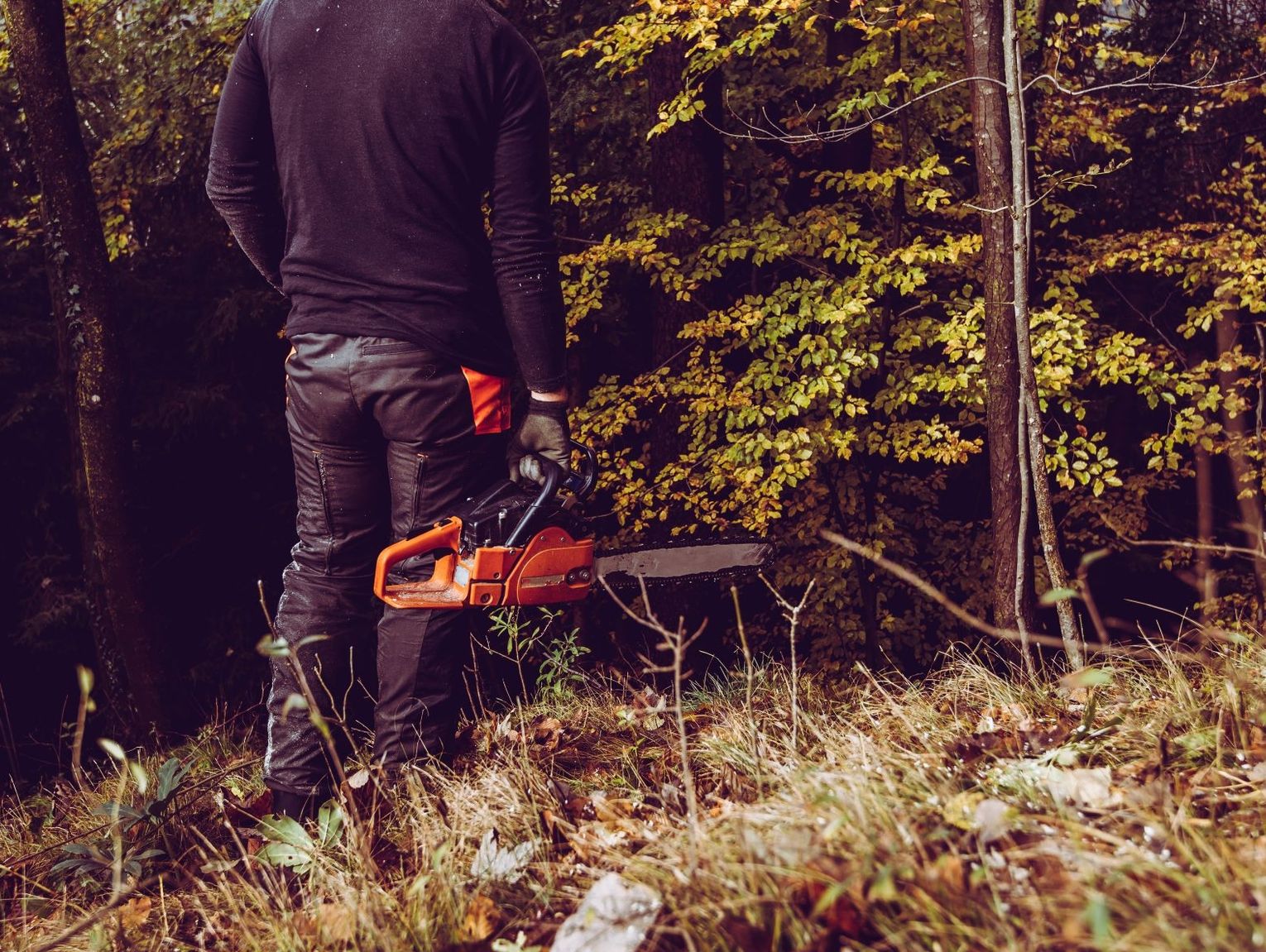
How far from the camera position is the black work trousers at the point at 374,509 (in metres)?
2.45

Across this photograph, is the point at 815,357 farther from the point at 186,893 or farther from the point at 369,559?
the point at 186,893

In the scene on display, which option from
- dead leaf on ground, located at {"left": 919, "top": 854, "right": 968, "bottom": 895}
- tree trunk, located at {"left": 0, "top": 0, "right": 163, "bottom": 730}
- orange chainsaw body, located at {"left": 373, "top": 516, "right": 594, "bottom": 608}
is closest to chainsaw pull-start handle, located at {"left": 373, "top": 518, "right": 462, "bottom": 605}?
orange chainsaw body, located at {"left": 373, "top": 516, "right": 594, "bottom": 608}

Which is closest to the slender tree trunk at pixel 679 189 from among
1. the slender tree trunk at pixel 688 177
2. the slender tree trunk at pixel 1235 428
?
the slender tree trunk at pixel 688 177

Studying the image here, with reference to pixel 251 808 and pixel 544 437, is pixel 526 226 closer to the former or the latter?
pixel 544 437

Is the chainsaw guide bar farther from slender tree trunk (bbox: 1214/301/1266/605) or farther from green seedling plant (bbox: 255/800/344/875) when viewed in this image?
slender tree trunk (bbox: 1214/301/1266/605)

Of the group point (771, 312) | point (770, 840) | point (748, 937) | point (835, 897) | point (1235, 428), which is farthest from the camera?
point (1235, 428)

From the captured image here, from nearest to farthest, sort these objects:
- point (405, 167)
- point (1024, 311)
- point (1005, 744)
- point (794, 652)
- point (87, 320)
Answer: point (794, 652) < point (1005, 744) < point (405, 167) < point (1024, 311) < point (87, 320)

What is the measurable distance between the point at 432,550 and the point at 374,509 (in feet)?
0.77

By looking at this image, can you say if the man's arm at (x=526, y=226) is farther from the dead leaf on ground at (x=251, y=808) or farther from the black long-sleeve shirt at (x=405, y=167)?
the dead leaf on ground at (x=251, y=808)

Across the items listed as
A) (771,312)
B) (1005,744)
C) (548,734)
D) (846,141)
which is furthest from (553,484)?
Answer: (846,141)

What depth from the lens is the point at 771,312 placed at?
668 cm

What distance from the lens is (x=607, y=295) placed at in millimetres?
9055

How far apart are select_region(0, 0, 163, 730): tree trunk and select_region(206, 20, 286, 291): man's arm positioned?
4383 mm

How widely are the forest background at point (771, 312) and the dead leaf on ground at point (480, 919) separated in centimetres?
326
